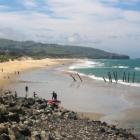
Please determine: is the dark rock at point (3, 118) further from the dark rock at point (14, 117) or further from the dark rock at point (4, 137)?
the dark rock at point (4, 137)

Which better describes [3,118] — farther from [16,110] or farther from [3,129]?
[3,129]

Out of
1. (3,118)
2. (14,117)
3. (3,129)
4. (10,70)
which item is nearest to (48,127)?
(14,117)

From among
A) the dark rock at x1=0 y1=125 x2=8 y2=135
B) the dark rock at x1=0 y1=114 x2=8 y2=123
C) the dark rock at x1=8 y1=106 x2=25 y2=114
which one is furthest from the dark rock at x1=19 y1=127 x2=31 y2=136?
the dark rock at x1=8 y1=106 x2=25 y2=114

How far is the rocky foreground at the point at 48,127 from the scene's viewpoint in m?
21.6

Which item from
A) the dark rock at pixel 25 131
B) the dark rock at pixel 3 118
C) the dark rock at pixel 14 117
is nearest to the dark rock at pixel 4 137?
the dark rock at pixel 25 131

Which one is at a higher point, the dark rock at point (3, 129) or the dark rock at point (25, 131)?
the dark rock at point (3, 129)

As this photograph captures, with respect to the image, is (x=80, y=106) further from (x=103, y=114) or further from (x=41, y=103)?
(x=41, y=103)

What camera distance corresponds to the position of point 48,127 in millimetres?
25438

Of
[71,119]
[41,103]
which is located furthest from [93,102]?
[71,119]

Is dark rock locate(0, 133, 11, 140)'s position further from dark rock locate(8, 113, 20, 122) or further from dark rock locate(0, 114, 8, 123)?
dark rock locate(8, 113, 20, 122)

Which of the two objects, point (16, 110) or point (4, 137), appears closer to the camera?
point (4, 137)

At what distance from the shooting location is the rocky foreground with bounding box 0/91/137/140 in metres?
21.6

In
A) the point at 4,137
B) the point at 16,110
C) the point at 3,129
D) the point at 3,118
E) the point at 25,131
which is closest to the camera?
the point at 4,137

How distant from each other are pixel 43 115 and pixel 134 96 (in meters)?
28.9
